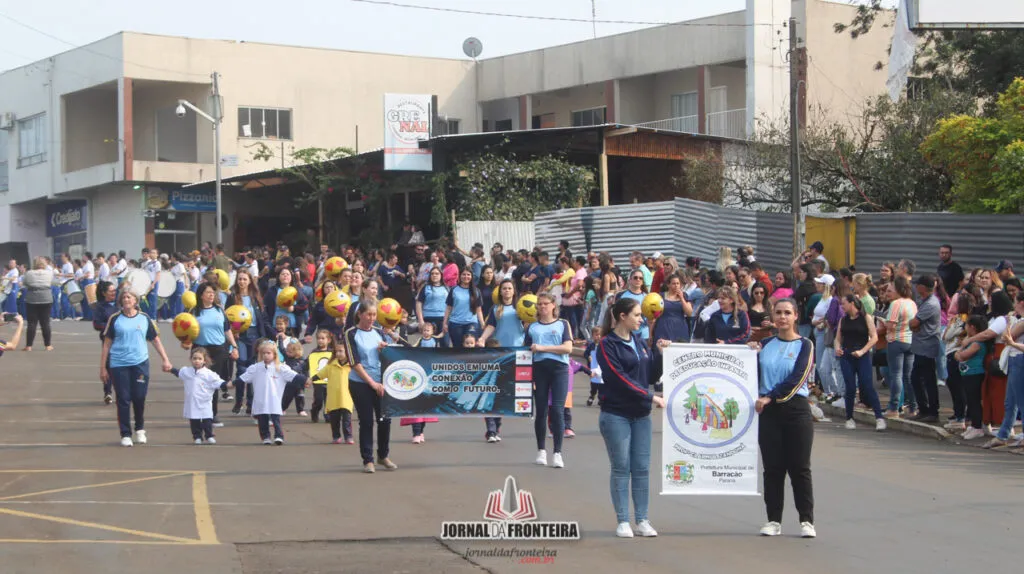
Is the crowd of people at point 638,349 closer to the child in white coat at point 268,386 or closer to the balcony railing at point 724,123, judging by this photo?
the child in white coat at point 268,386

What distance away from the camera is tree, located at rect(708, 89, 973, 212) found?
26516 millimetres

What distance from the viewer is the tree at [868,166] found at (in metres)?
26.5

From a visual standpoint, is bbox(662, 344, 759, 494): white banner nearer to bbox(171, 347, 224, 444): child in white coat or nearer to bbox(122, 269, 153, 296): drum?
bbox(171, 347, 224, 444): child in white coat

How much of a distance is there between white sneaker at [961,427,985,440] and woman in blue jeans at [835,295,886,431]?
3.66 ft

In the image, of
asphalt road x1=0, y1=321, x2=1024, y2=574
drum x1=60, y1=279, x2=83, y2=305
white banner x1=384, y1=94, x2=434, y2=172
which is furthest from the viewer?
drum x1=60, y1=279, x2=83, y2=305

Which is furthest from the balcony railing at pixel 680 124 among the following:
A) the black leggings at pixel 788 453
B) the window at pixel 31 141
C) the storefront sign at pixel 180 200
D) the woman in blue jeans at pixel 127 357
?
the black leggings at pixel 788 453

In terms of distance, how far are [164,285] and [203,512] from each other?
807 inches

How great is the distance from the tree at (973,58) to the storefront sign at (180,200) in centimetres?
2420

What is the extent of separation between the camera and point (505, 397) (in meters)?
11.7

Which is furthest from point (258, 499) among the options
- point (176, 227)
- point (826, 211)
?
point (176, 227)

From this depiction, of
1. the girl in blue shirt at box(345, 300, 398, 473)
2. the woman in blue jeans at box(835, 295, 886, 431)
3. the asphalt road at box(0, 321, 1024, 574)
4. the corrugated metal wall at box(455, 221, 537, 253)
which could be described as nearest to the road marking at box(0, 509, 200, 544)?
the asphalt road at box(0, 321, 1024, 574)

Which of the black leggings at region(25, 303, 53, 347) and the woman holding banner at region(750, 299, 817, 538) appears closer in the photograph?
the woman holding banner at region(750, 299, 817, 538)

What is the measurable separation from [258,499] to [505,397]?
8.83ft

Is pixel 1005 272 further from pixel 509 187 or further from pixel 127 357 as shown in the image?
pixel 509 187
